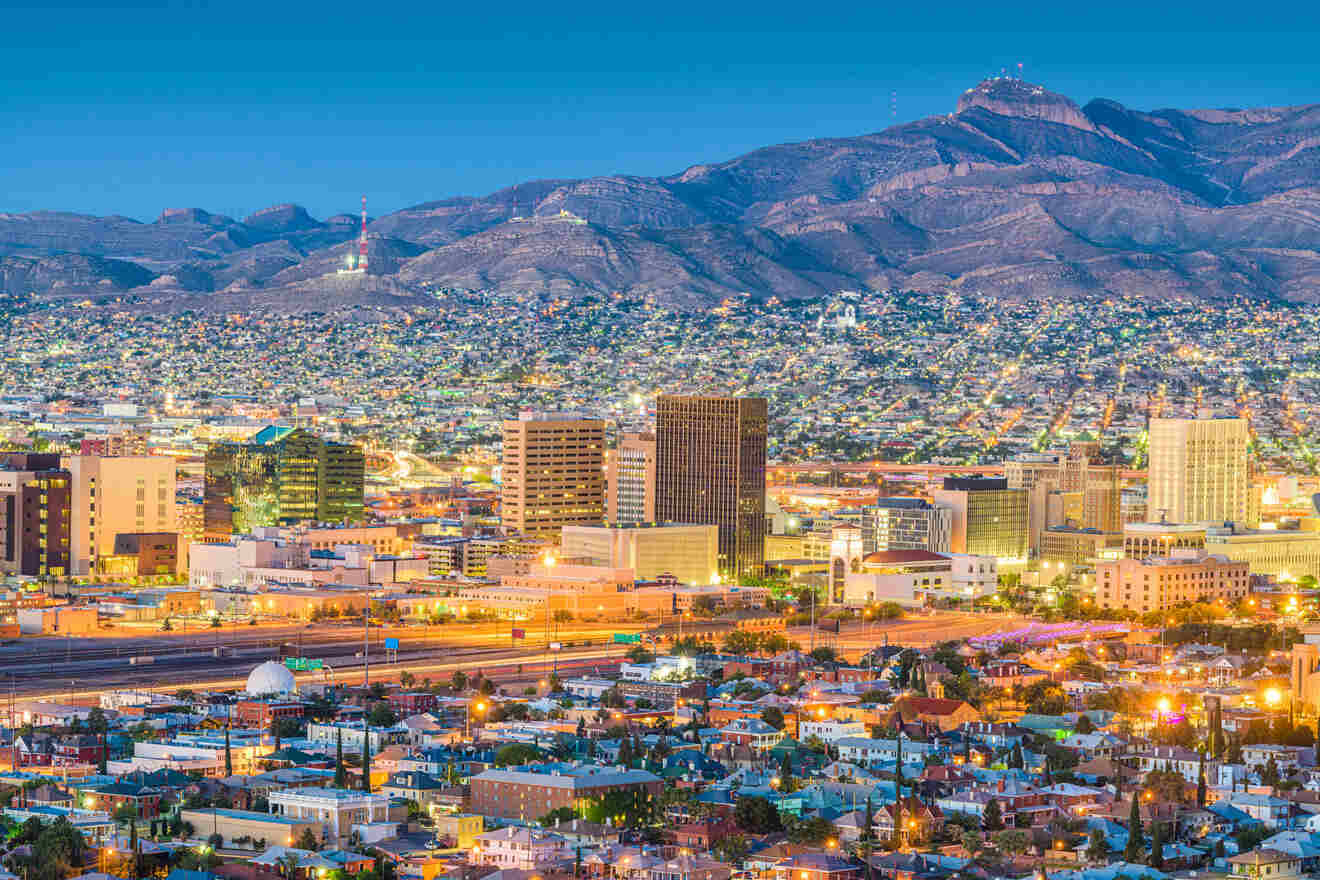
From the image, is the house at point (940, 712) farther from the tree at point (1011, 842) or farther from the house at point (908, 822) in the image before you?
the tree at point (1011, 842)

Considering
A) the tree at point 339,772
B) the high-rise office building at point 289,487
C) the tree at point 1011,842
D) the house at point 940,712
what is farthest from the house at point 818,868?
the high-rise office building at point 289,487

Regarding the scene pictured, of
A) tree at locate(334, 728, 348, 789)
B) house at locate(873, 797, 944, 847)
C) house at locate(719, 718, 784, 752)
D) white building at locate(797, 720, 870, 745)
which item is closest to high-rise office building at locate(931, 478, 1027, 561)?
white building at locate(797, 720, 870, 745)

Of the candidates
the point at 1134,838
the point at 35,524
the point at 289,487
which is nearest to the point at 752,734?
the point at 1134,838

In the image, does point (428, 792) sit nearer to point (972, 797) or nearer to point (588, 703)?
point (972, 797)

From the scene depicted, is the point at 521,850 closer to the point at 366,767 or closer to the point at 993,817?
the point at 366,767

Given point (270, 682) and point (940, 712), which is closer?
point (940, 712)

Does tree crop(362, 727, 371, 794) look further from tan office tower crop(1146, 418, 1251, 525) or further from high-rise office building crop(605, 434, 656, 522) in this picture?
tan office tower crop(1146, 418, 1251, 525)
